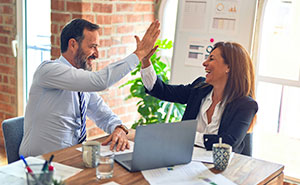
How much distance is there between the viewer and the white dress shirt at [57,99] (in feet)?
7.00

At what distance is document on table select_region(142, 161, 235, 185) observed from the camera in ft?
5.60

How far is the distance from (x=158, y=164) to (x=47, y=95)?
0.75 m

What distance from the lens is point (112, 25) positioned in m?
3.50

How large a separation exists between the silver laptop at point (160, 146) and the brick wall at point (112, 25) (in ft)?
5.18

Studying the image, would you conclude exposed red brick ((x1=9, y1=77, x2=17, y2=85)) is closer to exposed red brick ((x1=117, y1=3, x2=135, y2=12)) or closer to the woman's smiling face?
exposed red brick ((x1=117, y1=3, x2=135, y2=12))

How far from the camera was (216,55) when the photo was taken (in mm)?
2492

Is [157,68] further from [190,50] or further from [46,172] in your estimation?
[46,172]

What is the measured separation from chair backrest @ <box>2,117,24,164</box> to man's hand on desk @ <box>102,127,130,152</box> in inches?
19.7

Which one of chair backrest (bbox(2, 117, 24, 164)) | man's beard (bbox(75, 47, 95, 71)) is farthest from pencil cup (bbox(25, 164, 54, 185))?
man's beard (bbox(75, 47, 95, 71))

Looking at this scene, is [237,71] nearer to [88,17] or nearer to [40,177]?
[88,17]

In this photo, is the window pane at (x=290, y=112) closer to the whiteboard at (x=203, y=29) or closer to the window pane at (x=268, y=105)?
the window pane at (x=268, y=105)

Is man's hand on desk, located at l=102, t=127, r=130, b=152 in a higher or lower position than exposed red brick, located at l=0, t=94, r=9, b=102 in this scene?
higher

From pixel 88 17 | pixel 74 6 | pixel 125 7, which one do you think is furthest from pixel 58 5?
pixel 125 7

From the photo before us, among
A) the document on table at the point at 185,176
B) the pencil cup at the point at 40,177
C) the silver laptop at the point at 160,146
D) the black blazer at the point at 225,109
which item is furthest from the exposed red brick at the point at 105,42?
the pencil cup at the point at 40,177
